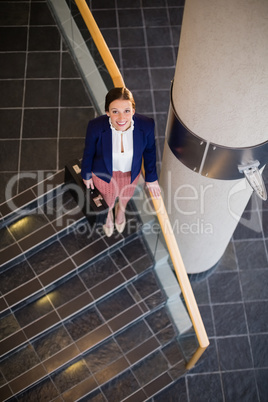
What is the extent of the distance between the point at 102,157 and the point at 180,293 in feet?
5.28

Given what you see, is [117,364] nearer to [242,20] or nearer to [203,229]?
[203,229]

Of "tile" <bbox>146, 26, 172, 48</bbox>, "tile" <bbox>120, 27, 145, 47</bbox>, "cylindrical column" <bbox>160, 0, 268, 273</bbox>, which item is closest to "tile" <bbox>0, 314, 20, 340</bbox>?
"cylindrical column" <bbox>160, 0, 268, 273</bbox>

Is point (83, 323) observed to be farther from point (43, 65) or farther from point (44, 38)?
point (44, 38)

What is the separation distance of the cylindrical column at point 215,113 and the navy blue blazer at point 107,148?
163 mm

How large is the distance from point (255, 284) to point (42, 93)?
11.6 ft

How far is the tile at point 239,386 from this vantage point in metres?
5.08

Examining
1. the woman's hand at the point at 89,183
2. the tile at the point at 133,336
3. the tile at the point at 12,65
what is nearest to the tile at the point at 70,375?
the tile at the point at 133,336

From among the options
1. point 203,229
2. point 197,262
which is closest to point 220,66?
point 203,229

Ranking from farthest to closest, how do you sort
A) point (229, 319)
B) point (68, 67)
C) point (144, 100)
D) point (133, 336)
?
point (144, 100), point (68, 67), point (229, 319), point (133, 336)

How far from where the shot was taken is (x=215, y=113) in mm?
3020

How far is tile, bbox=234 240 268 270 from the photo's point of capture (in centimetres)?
573

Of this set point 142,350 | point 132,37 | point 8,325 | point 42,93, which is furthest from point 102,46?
point 142,350

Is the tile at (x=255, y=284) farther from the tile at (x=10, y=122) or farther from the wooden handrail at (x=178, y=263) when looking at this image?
the tile at (x=10, y=122)

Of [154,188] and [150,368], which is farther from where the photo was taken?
[150,368]
